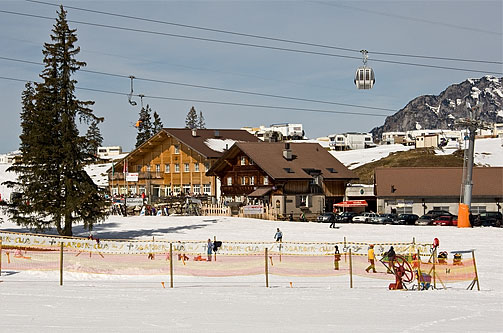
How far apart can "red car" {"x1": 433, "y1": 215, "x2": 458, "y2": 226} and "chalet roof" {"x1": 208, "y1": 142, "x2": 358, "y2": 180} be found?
1645 cm

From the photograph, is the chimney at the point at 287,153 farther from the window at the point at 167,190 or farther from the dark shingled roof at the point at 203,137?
the window at the point at 167,190

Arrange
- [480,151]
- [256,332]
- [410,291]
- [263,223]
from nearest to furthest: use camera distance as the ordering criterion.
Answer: [256,332] < [410,291] < [263,223] < [480,151]

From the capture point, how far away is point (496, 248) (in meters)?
37.7

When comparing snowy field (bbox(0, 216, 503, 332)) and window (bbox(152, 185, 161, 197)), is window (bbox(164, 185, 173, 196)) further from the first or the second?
snowy field (bbox(0, 216, 503, 332))

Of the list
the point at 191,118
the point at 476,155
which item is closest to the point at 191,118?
the point at 191,118

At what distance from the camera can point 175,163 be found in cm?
8369

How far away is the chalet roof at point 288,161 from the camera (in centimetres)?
6781

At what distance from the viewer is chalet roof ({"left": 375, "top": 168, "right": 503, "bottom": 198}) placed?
64.1m

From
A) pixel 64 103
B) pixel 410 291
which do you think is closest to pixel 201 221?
pixel 64 103

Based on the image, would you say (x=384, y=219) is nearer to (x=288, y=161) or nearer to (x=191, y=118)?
(x=288, y=161)

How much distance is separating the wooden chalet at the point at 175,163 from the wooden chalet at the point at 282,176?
20.7ft

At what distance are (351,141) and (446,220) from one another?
98969 millimetres

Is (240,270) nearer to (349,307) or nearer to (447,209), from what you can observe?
(349,307)

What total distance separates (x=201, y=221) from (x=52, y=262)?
29.9 metres
